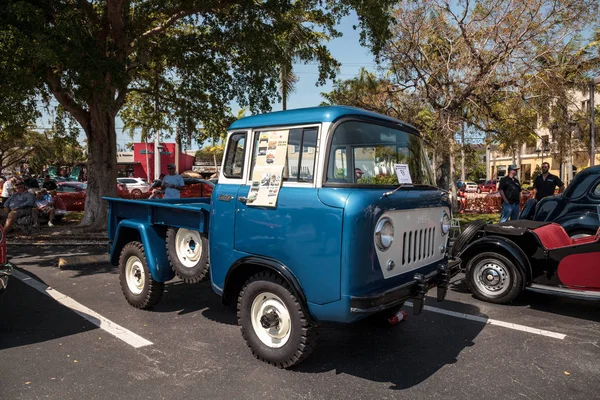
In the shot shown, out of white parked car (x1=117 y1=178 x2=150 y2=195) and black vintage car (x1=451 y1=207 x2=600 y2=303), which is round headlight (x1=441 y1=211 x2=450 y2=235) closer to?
black vintage car (x1=451 y1=207 x2=600 y2=303)

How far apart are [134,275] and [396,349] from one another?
132 inches

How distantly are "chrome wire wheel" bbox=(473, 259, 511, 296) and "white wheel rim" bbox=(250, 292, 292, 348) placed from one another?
344 centimetres

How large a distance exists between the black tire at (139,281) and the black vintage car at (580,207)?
6160mm

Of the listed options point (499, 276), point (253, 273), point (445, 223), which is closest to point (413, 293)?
point (445, 223)

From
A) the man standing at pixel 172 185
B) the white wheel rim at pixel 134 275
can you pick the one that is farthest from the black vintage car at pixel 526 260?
the man standing at pixel 172 185

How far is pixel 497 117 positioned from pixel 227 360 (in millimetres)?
15357

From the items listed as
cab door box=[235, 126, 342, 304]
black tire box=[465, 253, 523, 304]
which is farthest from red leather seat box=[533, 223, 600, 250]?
cab door box=[235, 126, 342, 304]

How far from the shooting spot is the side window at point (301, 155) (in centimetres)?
370

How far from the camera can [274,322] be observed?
3895mm

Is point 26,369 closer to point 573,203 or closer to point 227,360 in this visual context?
point 227,360

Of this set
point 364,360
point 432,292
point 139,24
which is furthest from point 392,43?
point 364,360

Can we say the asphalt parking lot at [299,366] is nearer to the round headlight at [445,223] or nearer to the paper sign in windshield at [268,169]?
the round headlight at [445,223]

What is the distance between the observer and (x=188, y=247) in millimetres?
4957

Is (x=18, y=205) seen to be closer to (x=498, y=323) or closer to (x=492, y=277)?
(x=492, y=277)
